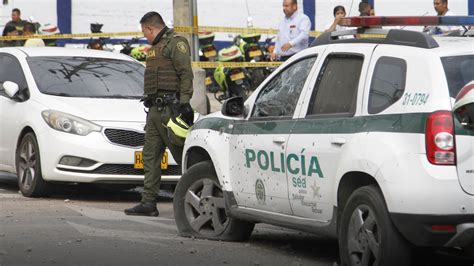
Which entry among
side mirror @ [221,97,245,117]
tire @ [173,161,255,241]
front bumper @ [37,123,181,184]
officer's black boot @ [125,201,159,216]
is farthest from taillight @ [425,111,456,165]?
front bumper @ [37,123,181,184]

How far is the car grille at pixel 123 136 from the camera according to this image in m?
11.9

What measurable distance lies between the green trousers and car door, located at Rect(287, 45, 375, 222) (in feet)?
9.73

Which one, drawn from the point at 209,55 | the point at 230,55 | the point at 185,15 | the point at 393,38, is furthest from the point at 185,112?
the point at 209,55

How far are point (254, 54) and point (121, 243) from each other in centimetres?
1311

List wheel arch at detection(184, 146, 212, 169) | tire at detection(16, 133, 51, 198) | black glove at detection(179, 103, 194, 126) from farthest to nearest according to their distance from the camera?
1. tire at detection(16, 133, 51, 198)
2. black glove at detection(179, 103, 194, 126)
3. wheel arch at detection(184, 146, 212, 169)

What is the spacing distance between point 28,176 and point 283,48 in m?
4.70

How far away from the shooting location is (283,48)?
15633mm

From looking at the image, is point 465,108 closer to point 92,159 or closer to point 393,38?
point 393,38

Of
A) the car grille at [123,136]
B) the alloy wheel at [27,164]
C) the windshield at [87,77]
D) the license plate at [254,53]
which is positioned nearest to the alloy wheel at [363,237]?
the car grille at [123,136]

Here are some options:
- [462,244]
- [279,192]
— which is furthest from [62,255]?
[462,244]

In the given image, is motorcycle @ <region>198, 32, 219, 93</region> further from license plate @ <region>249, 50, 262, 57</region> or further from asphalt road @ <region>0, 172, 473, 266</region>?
asphalt road @ <region>0, 172, 473, 266</region>

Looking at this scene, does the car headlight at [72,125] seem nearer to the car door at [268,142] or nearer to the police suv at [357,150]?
the police suv at [357,150]

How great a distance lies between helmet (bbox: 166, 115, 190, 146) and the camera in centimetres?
1014

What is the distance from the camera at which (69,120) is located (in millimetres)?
11906
